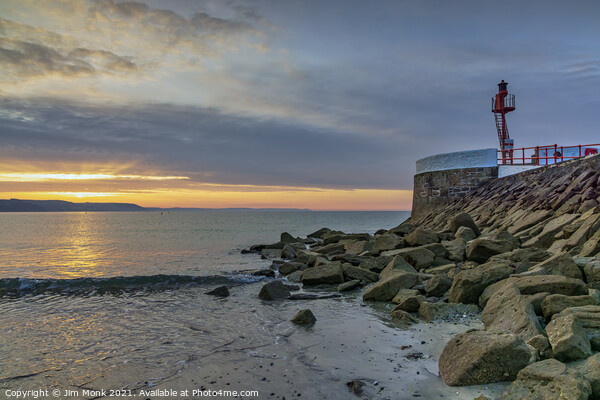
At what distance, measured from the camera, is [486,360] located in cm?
452

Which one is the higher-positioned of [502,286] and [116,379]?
[502,286]

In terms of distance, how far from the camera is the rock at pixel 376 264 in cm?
1227

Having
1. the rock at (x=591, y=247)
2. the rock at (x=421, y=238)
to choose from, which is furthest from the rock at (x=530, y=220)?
the rock at (x=591, y=247)

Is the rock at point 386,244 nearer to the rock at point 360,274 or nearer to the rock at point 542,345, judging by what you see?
the rock at point 360,274

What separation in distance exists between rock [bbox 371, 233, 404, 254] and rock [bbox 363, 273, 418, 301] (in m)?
5.27

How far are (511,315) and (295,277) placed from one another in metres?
7.98

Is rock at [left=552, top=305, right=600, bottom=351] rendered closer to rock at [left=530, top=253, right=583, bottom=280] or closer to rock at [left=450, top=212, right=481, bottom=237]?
rock at [left=530, top=253, right=583, bottom=280]

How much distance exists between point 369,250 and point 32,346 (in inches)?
449

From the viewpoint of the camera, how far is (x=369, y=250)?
50.9 feet

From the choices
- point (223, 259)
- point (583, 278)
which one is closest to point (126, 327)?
point (583, 278)

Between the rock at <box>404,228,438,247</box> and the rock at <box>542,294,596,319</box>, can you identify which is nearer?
the rock at <box>542,294,596,319</box>

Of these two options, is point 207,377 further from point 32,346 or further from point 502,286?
point 502,286

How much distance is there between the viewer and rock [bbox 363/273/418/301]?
30.0 feet

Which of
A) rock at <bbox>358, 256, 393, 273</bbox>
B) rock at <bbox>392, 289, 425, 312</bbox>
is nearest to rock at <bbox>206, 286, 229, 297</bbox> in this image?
rock at <bbox>358, 256, 393, 273</bbox>
